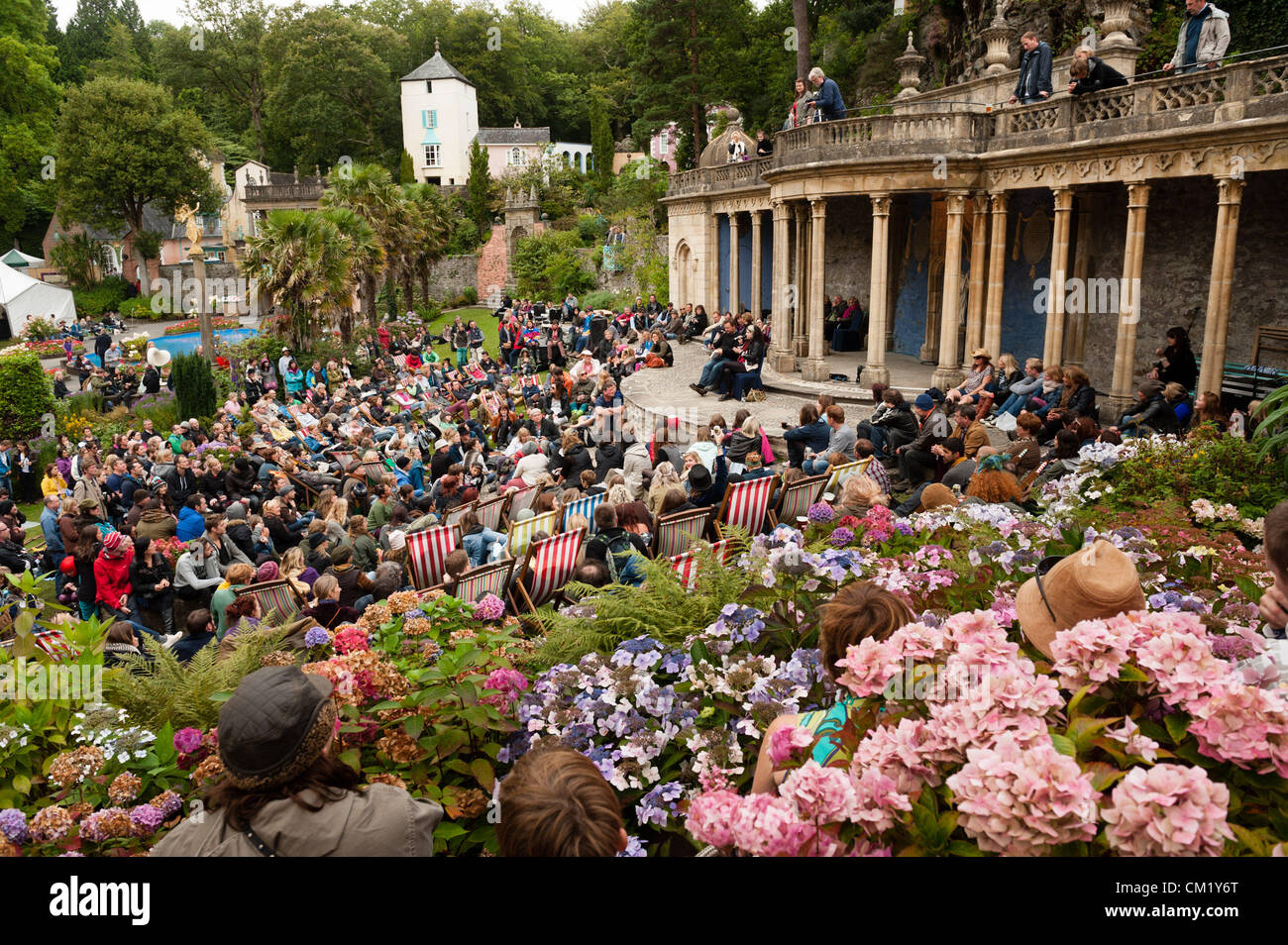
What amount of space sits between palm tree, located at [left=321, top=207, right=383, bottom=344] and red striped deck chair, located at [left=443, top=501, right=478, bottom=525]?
911 inches

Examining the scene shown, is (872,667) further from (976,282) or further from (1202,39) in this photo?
(976,282)

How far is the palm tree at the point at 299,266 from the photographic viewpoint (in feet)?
96.6

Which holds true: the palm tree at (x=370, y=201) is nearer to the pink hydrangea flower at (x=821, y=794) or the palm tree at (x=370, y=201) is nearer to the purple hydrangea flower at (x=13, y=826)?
the purple hydrangea flower at (x=13, y=826)

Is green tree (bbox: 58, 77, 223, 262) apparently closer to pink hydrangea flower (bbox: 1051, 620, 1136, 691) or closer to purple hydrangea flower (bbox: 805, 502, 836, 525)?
purple hydrangea flower (bbox: 805, 502, 836, 525)

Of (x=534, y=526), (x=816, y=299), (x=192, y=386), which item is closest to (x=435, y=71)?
(x=192, y=386)

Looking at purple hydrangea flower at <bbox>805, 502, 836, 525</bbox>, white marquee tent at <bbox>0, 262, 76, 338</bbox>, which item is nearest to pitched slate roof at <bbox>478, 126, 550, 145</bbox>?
white marquee tent at <bbox>0, 262, 76, 338</bbox>

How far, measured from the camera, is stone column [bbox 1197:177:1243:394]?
496 inches

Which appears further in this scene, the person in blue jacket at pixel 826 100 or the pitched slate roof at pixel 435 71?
the pitched slate roof at pixel 435 71

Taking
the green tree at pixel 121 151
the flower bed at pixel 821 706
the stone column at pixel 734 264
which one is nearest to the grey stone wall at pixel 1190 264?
the flower bed at pixel 821 706

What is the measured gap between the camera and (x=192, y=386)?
80.9ft

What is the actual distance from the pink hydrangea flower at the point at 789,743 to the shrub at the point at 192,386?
25.0 meters

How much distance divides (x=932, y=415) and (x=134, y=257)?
63841 millimetres

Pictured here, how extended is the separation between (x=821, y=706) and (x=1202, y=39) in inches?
541
